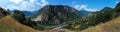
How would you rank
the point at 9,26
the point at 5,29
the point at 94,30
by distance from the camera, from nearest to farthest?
the point at 5,29 → the point at 9,26 → the point at 94,30

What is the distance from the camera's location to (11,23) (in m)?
29.5

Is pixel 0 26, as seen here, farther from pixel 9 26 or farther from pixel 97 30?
pixel 97 30

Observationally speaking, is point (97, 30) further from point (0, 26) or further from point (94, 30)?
point (0, 26)

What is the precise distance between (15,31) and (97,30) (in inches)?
366

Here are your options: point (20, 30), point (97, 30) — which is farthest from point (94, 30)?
point (20, 30)

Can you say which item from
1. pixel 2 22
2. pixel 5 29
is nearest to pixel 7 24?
pixel 2 22

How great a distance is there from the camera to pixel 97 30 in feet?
102

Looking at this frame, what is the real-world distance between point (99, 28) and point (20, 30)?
8.81 meters

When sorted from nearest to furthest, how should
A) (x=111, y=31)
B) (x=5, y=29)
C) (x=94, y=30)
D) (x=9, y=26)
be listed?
(x=5, y=29) → (x=9, y=26) → (x=111, y=31) → (x=94, y=30)

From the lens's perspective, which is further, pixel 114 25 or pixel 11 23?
pixel 114 25

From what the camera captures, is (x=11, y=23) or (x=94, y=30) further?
(x=94, y=30)

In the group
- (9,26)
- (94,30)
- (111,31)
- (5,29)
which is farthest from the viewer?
(94,30)

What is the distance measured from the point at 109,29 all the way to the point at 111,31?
79cm

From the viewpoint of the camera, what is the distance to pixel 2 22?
2850 centimetres
